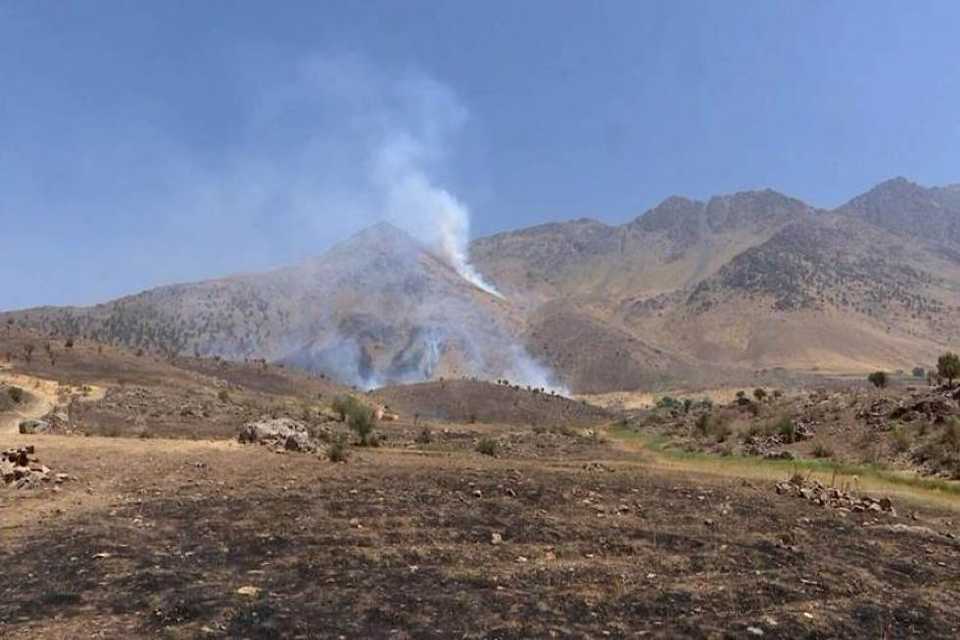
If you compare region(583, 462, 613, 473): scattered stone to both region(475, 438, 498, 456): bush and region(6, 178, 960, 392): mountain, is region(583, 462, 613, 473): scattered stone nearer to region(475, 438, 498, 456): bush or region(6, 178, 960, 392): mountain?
region(475, 438, 498, 456): bush

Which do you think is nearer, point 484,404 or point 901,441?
point 901,441

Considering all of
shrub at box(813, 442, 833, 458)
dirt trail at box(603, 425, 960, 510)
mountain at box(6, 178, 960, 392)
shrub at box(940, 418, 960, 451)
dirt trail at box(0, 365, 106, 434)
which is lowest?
dirt trail at box(603, 425, 960, 510)

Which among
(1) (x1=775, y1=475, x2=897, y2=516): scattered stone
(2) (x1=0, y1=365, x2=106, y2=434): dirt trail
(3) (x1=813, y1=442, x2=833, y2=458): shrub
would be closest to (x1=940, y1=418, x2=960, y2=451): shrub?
(3) (x1=813, y1=442, x2=833, y2=458): shrub

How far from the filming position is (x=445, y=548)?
12523 millimetres

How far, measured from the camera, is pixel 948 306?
177875mm

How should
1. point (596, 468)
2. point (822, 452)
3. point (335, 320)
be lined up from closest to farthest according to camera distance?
point (596, 468) → point (822, 452) → point (335, 320)

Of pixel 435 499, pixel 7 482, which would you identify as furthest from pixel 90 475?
pixel 435 499

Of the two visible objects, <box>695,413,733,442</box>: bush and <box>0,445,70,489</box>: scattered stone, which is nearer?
<box>0,445,70,489</box>: scattered stone

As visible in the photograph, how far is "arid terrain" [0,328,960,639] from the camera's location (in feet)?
29.6

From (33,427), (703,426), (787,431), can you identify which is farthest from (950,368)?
(33,427)

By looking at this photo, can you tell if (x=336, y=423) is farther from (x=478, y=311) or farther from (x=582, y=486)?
(x=478, y=311)

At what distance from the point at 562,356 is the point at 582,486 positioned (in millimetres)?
125585

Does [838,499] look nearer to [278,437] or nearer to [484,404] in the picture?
[278,437]

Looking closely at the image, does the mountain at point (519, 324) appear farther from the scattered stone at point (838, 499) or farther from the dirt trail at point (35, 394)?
the scattered stone at point (838, 499)
